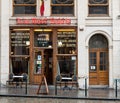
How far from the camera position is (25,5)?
32.4m

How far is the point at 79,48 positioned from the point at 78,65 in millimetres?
1194

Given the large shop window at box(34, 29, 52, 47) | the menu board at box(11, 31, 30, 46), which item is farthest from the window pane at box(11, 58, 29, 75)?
the large shop window at box(34, 29, 52, 47)

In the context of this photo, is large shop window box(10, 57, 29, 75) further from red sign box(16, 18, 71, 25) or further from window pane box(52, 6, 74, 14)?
window pane box(52, 6, 74, 14)

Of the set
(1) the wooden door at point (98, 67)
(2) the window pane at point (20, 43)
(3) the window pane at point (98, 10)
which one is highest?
(3) the window pane at point (98, 10)

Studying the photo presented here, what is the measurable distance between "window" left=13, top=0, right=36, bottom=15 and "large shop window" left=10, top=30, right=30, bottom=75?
4.73 ft

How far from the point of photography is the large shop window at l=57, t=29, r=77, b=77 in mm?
32062

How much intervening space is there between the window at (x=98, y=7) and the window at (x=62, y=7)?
4.43ft

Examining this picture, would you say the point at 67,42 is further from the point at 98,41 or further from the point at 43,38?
the point at 98,41

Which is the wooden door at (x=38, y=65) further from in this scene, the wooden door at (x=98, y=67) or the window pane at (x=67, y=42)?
the wooden door at (x=98, y=67)

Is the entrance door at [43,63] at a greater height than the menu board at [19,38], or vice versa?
the menu board at [19,38]

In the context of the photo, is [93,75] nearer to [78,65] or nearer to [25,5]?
[78,65]

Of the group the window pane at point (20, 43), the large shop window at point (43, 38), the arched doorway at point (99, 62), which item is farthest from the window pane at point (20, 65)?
the arched doorway at point (99, 62)

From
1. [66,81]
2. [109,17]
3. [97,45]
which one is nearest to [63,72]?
[66,81]

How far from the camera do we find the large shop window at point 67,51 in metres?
32.1
